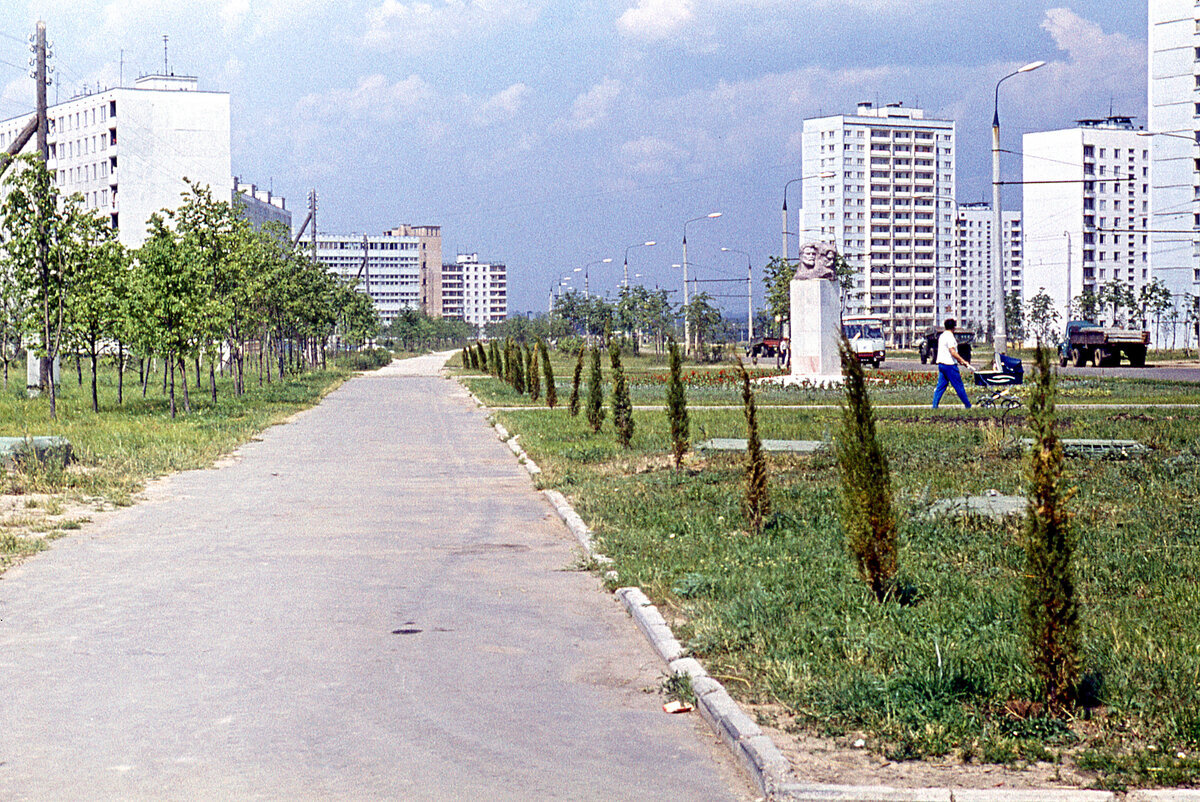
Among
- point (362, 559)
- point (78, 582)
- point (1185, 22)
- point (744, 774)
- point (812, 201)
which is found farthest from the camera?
point (812, 201)

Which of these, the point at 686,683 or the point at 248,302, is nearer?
the point at 686,683

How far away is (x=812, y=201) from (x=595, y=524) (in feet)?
535

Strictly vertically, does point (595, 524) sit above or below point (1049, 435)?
below

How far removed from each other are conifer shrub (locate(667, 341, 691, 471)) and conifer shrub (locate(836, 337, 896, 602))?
22.6 feet

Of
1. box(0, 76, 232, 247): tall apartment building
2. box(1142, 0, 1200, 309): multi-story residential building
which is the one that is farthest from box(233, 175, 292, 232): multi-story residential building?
box(1142, 0, 1200, 309): multi-story residential building

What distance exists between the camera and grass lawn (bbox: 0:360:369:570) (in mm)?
13094

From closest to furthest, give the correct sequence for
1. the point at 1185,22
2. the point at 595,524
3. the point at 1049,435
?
the point at 1049,435 < the point at 595,524 < the point at 1185,22

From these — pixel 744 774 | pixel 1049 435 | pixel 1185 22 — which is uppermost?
pixel 1185 22

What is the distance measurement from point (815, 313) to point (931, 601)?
1129 inches

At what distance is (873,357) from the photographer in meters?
57.4

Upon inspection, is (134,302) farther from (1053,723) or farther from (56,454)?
(1053,723)

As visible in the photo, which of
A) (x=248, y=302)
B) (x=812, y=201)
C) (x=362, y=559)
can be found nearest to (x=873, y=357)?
(x=248, y=302)

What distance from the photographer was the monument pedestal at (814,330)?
1412 inches

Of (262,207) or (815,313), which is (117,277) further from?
(262,207)
